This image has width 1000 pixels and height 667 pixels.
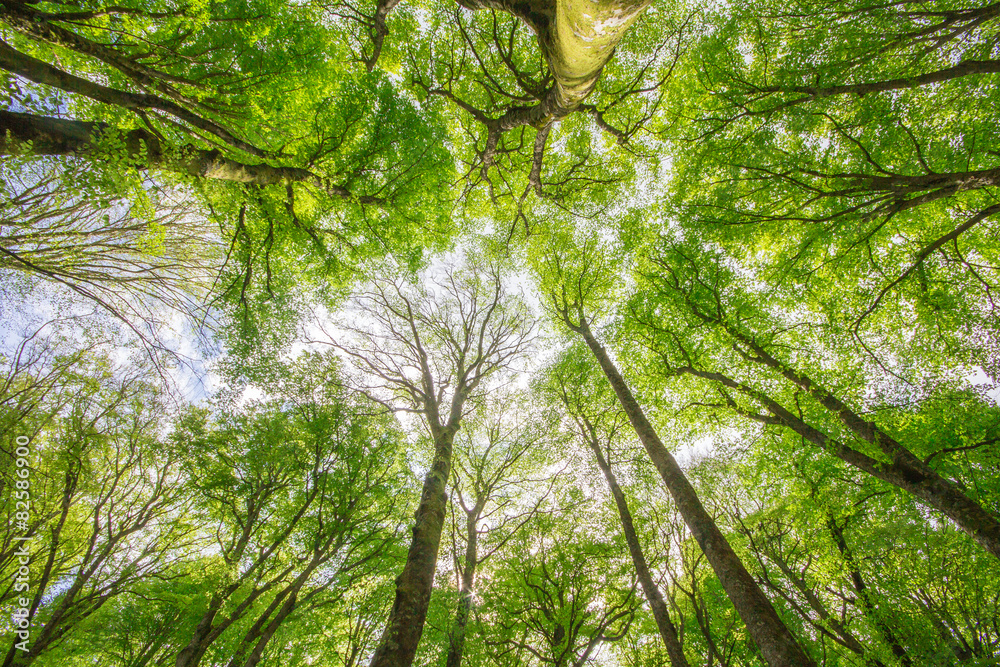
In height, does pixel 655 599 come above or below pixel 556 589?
below

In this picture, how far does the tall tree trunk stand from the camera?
596cm

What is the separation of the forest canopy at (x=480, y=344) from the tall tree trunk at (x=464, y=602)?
83mm

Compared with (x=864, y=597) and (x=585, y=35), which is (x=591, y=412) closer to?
(x=864, y=597)

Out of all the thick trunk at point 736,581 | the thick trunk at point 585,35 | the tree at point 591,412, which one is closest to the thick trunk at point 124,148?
the thick trunk at point 585,35

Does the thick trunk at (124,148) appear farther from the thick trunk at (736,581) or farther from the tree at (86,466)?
the thick trunk at (736,581)

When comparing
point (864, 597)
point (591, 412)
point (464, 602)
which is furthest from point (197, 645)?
point (864, 597)

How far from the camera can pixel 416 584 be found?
4.14m

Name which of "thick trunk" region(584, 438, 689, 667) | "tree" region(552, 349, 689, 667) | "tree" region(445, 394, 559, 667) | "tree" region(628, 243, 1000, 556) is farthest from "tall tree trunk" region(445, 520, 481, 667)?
"tree" region(628, 243, 1000, 556)

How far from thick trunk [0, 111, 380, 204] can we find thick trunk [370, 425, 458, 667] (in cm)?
614

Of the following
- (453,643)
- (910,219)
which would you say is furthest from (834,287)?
(453,643)

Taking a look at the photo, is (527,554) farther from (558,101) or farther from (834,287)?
(834,287)

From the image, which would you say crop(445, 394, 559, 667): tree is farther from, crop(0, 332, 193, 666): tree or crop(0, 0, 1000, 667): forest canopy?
crop(0, 332, 193, 666): tree

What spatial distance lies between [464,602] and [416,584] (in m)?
3.48

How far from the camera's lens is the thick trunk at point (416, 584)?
3.52 metres
